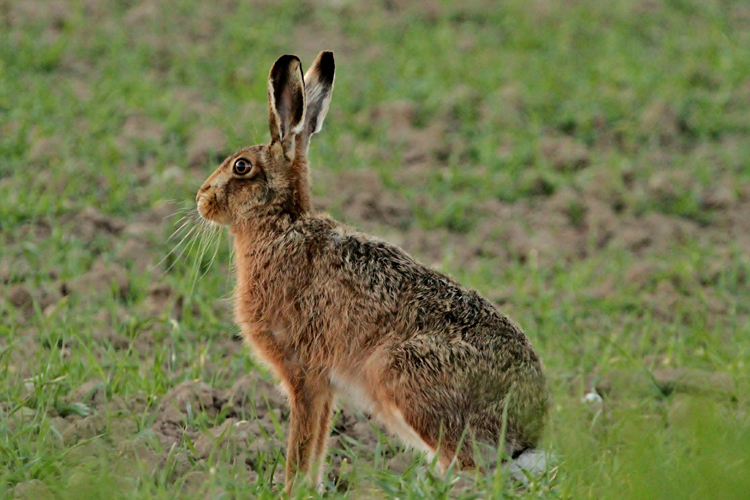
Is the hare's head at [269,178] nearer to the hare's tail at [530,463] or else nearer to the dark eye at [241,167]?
the dark eye at [241,167]

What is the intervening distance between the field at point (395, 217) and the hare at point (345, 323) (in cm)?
18

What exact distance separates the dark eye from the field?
361mm

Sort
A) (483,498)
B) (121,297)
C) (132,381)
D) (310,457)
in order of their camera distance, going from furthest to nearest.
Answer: (121,297), (132,381), (310,457), (483,498)

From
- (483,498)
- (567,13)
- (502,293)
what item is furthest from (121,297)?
(567,13)

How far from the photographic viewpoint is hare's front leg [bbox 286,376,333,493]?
4.12 metres

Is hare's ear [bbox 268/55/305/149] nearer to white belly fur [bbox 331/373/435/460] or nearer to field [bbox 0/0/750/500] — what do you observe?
field [bbox 0/0/750/500]

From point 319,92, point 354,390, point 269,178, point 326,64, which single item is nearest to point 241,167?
point 269,178

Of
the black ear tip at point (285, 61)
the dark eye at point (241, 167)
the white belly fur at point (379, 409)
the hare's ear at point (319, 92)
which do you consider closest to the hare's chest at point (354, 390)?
the white belly fur at point (379, 409)

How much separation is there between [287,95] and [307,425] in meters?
1.34

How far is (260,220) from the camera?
449 cm

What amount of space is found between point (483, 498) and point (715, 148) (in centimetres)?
590

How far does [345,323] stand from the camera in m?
4.15

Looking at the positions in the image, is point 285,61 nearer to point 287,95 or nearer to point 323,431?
point 287,95

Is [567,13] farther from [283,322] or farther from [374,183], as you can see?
[283,322]
